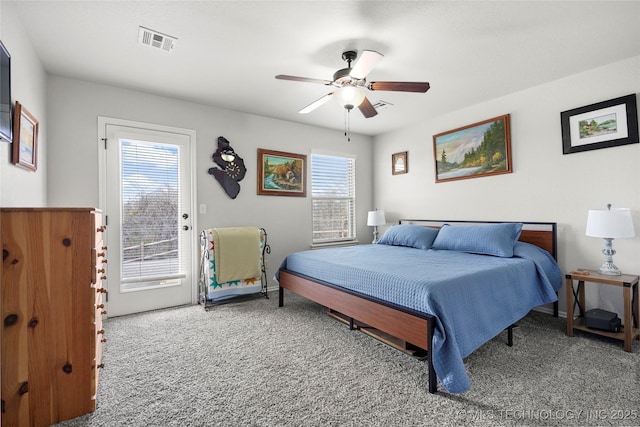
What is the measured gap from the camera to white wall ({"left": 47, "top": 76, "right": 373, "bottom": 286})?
2.93 m

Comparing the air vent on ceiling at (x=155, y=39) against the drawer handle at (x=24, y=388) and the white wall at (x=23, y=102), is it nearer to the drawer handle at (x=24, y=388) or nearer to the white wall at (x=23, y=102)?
the white wall at (x=23, y=102)

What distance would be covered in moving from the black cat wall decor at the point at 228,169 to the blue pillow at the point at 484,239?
105 inches

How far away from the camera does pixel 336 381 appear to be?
192 centimetres

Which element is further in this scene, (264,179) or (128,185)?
(264,179)

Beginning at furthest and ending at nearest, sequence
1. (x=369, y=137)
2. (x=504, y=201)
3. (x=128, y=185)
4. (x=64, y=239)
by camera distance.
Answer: (x=369, y=137) → (x=504, y=201) → (x=128, y=185) → (x=64, y=239)

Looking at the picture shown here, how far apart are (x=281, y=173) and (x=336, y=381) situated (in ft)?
Result: 9.87

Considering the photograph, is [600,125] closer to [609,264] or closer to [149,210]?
[609,264]

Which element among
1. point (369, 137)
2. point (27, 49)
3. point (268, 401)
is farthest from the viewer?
point (369, 137)

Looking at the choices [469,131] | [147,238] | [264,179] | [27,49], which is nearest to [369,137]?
[469,131]

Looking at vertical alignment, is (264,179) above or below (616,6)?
below

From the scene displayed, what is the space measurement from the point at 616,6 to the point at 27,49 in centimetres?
425

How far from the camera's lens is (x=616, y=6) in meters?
1.97

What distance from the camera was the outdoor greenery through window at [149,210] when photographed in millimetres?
3223

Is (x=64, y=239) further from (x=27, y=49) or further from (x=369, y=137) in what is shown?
(x=369, y=137)
